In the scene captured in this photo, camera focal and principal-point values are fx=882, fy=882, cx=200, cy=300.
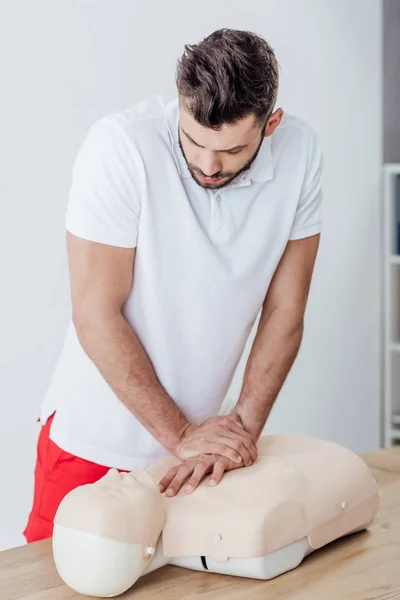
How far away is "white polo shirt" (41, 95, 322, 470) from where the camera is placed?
1626 mm

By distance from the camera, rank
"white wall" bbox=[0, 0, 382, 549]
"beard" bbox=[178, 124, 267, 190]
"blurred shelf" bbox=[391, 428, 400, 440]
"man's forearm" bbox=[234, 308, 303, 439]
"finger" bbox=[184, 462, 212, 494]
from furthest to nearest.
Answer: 1. "blurred shelf" bbox=[391, 428, 400, 440]
2. "white wall" bbox=[0, 0, 382, 549]
3. "man's forearm" bbox=[234, 308, 303, 439]
4. "beard" bbox=[178, 124, 267, 190]
5. "finger" bbox=[184, 462, 212, 494]

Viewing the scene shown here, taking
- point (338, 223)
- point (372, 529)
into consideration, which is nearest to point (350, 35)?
point (338, 223)

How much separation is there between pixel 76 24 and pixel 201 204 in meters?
1.56

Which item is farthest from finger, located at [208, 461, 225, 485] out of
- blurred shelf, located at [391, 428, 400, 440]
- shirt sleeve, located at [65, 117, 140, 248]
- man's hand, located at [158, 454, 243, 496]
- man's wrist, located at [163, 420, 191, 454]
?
blurred shelf, located at [391, 428, 400, 440]

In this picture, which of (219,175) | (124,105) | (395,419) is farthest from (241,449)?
(395,419)

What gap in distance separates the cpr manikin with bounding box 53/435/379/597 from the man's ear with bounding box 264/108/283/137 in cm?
60

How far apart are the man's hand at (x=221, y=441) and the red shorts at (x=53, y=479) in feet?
0.78

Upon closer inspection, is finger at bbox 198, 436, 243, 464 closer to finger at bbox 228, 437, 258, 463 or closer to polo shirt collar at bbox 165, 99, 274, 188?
finger at bbox 228, 437, 258, 463

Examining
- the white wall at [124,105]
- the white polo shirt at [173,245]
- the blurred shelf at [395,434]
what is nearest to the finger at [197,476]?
the white polo shirt at [173,245]

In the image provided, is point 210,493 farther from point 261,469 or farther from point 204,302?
point 204,302

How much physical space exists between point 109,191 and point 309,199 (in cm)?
44

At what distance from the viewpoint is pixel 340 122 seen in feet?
12.8

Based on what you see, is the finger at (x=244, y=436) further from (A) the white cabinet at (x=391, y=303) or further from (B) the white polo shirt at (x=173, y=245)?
(A) the white cabinet at (x=391, y=303)

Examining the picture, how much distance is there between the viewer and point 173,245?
1.67m
